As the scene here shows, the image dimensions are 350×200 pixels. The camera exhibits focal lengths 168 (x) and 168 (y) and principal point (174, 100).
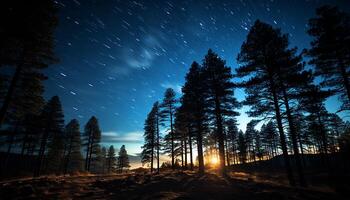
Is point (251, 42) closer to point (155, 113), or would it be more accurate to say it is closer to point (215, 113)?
point (215, 113)

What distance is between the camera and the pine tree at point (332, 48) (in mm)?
13664

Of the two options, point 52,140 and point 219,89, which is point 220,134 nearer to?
point 219,89

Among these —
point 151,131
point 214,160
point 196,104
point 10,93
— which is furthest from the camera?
point 214,160

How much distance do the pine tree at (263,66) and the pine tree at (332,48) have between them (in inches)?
118

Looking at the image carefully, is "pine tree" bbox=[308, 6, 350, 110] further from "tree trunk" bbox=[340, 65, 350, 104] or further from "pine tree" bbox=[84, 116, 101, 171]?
"pine tree" bbox=[84, 116, 101, 171]

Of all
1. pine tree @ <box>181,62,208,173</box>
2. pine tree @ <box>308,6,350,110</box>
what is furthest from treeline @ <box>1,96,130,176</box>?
pine tree @ <box>308,6,350,110</box>

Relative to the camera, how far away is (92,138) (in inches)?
1491

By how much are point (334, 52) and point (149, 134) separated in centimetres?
2852

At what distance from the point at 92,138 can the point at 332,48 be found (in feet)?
137

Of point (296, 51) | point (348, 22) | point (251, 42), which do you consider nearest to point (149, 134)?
point (251, 42)

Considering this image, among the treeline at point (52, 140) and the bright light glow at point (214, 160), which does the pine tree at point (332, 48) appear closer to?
the treeline at point (52, 140)

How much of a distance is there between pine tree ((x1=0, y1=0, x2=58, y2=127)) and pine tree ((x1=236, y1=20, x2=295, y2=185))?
1660 cm

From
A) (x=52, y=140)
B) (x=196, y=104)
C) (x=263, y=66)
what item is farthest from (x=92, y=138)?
(x=263, y=66)

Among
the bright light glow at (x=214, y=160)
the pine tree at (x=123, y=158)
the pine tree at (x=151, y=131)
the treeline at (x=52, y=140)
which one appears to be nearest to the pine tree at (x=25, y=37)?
the treeline at (x=52, y=140)
